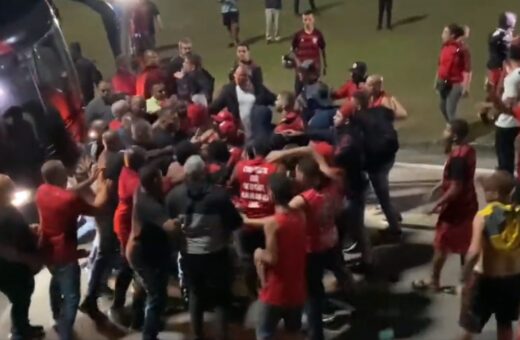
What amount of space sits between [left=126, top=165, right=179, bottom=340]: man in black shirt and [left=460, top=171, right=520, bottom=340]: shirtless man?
86.7 inches

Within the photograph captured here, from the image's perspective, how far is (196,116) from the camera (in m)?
9.63

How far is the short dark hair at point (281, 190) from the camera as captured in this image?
6.71 metres

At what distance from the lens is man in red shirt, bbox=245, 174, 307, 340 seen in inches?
265

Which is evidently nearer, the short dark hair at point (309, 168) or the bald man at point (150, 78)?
the short dark hair at point (309, 168)

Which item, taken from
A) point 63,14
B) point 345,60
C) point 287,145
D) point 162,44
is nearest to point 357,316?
point 287,145

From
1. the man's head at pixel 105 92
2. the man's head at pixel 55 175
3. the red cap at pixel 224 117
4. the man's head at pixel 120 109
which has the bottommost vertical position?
the man's head at pixel 55 175

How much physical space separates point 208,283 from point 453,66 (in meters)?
6.36

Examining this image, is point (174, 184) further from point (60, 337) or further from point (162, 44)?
point (162, 44)

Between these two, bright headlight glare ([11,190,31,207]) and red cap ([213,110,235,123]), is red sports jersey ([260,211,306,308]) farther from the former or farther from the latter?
bright headlight glare ([11,190,31,207])

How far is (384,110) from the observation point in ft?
30.1

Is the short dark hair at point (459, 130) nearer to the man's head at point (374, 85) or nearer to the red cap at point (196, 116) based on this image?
the man's head at point (374, 85)

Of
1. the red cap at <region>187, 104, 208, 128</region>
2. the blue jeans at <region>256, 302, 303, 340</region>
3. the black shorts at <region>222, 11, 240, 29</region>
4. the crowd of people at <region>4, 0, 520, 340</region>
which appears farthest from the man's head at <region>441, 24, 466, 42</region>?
the black shorts at <region>222, 11, 240, 29</region>

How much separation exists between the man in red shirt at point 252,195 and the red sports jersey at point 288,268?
957 mm

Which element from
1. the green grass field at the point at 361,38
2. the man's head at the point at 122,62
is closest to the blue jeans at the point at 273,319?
the man's head at the point at 122,62
